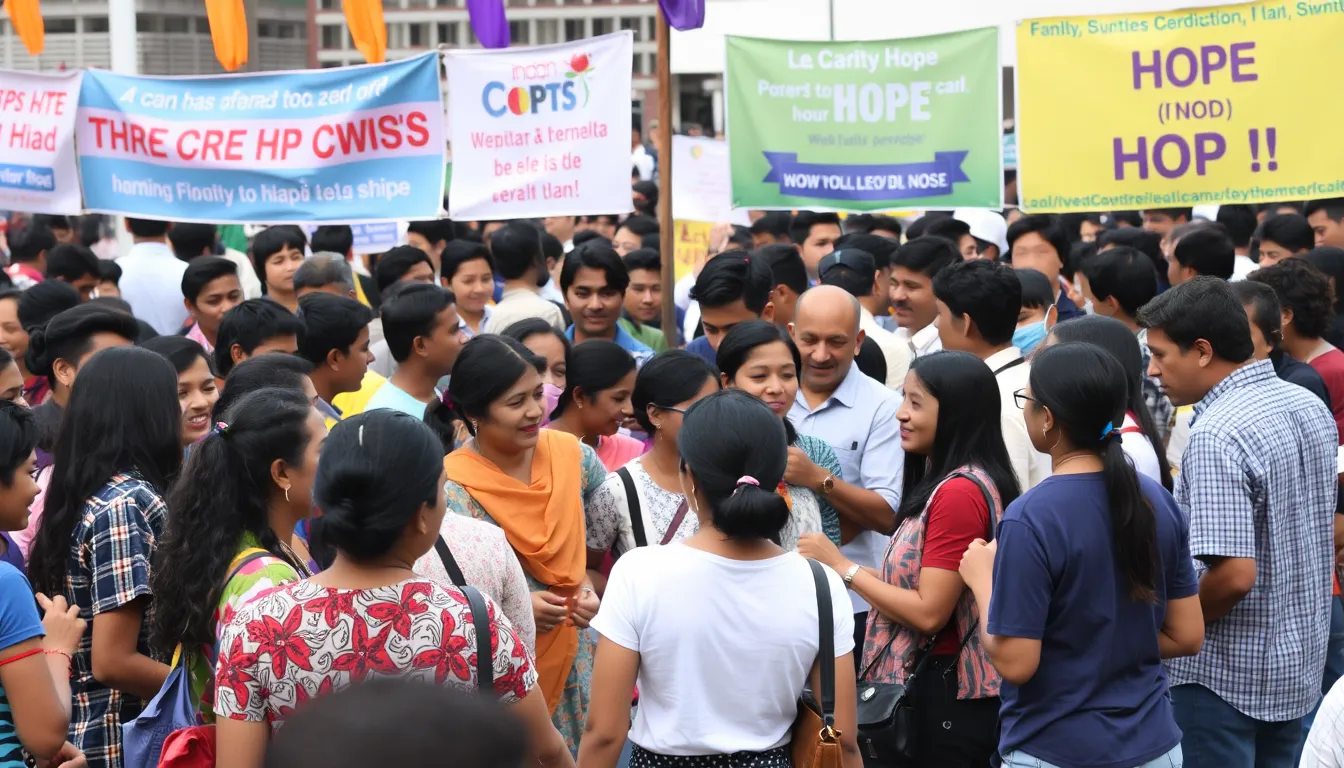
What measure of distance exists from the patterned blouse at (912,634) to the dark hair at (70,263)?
19.8 ft

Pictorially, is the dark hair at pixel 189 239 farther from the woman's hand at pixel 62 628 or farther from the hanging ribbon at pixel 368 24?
the woman's hand at pixel 62 628

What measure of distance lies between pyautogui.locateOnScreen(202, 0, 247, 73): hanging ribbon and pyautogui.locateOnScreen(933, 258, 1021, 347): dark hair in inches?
173

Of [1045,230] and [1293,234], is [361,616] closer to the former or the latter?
[1045,230]

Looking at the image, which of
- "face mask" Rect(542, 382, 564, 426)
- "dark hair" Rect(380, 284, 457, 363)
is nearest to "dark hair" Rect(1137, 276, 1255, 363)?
"face mask" Rect(542, 382, 564, 426)

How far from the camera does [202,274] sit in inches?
256

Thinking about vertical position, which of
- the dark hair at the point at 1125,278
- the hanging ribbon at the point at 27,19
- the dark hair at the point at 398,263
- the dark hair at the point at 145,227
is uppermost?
the hanging ribbon at the point at 27,19

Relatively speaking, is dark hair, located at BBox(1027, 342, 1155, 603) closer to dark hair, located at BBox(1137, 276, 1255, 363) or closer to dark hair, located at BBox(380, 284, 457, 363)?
dark hair, located at BBox(1137, 276, 1255, 363)

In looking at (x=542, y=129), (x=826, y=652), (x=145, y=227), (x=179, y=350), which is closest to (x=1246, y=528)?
(x=826, y=652)

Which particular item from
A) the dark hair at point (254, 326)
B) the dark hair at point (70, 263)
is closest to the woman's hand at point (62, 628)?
the dark hair at point (254, 326)

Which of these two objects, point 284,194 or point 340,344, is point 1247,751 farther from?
point 284,194

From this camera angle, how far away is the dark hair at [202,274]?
6.50 m

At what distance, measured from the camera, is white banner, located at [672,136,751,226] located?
9.62 metres

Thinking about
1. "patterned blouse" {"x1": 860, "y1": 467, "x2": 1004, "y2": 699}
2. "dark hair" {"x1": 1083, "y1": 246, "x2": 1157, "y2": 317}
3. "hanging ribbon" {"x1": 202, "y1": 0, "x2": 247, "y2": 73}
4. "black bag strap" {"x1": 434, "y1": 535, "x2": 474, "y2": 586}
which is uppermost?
"hanging ribbon" {"x1": 202, "y1": 0, "x2": 247, "y2": 73}

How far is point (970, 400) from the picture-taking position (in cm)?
375
